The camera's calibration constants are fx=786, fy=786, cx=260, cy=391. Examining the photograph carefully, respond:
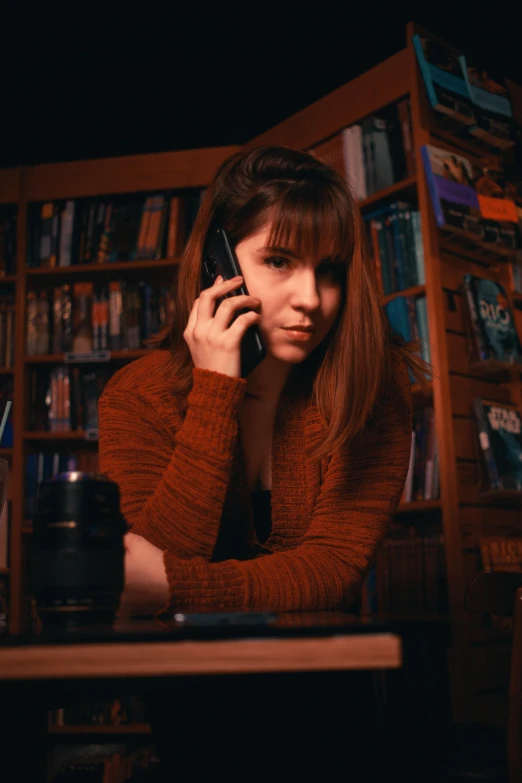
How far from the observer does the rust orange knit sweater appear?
2.84 feet

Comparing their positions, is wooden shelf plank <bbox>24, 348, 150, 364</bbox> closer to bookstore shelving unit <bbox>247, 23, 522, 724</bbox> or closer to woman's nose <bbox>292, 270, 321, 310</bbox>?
bookstore shelving unit <bbox>247, 23, 522, 724</bbox>

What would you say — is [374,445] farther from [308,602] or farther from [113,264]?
[113,264]

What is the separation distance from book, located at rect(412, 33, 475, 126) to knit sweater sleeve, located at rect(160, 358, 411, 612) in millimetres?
1639

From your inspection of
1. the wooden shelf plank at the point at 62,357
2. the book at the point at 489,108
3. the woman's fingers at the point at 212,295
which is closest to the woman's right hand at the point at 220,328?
the woman's fingers at the point at 212,295

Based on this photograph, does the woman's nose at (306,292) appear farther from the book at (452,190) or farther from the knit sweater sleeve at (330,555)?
the book at (452,190)

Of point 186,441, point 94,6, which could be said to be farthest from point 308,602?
point 94,6

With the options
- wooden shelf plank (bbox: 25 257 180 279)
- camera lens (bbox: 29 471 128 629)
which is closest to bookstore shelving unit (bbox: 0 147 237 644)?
wooden shelf plank (bbox: 25 257 180 279)

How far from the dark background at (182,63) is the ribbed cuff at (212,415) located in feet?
10.1

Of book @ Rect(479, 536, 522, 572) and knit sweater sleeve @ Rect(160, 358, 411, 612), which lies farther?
book @ Rect(479, 536, 522, 572)

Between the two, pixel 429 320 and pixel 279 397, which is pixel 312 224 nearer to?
pixel 279 397

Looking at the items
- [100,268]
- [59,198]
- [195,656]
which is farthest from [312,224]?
[59,198]

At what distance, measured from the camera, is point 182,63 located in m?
3.89

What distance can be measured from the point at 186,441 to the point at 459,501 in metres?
1.72

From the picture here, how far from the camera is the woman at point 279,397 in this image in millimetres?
959
